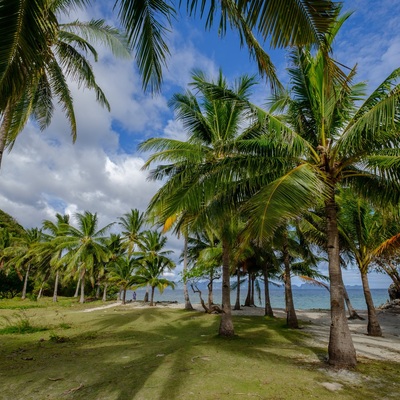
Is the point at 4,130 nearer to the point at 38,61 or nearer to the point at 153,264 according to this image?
the point at 38,61

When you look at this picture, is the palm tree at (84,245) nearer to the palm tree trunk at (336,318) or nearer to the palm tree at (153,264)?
the palm tree at (153,264)

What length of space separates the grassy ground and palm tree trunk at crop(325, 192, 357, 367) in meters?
0.33

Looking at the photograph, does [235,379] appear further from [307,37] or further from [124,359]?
[307,37]

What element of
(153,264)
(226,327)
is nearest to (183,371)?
(226,327)

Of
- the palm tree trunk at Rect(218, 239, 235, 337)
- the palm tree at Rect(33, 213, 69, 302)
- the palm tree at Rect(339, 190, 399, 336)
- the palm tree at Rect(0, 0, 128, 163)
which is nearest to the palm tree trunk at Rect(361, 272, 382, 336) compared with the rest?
the palm tree at Rect(339, 190, 399, 336)

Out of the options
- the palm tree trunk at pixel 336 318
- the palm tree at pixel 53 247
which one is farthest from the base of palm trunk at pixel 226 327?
the palm tree at pixel 53 247

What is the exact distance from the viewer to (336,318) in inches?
281

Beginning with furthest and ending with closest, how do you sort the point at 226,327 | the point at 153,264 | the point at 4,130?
the point at 153,264
the point at 226,327
the point at 4,130

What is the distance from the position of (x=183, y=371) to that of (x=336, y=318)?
3.91 meters

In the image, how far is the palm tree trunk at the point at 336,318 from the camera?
22.4 ft

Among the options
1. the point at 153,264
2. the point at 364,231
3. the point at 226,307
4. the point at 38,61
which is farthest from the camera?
the point at 153,264

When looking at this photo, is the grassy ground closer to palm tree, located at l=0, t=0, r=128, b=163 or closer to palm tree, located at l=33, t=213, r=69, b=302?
palm tree, located at l=0, t=0, r=128, b=163

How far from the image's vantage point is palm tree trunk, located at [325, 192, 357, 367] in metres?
6.82

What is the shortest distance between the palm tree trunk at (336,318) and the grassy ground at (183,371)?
0.33m
